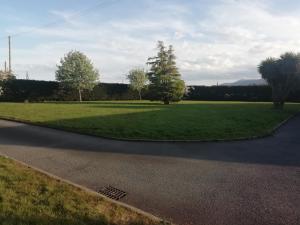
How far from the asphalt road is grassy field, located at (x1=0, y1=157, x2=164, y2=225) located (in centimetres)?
62

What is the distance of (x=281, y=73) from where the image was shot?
26266 mm

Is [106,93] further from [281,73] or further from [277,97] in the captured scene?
[281,73]

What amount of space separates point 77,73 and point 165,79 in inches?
434

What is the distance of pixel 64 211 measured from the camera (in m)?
5.01

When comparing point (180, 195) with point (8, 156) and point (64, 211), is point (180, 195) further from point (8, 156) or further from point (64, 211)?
point (8, 156)

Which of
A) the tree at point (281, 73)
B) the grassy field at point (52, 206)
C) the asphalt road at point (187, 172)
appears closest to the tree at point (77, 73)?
the tree at point (281, 73)

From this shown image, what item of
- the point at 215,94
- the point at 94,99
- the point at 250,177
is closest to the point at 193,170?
the point at 250,177

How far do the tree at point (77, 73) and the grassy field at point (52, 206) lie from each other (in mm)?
32205

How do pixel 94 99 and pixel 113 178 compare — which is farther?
pixel 94 99

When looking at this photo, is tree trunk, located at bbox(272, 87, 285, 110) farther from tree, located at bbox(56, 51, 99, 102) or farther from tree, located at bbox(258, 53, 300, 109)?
tree, located at bbox(56, 51, 99, 102)

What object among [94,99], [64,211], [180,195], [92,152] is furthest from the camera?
[94,99]

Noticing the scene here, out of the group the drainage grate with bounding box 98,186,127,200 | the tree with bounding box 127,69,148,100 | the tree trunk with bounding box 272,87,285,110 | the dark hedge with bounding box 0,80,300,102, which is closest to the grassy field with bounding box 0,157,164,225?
the drainage grate with bounding box 98,186,127,200

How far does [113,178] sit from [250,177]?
294 centimetres

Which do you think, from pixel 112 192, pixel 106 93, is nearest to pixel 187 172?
pixel 112 192
